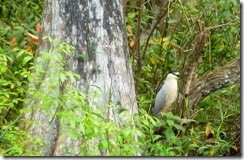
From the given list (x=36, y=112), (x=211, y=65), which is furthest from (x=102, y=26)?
(x=211, y=65)

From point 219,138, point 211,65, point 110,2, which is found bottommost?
point 219,138

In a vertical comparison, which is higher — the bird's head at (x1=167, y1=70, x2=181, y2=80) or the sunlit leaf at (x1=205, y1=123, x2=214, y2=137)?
the bird's head at (x1=167, y1=70, x2=181, y2=80)

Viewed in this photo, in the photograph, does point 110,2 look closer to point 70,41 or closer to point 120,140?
point 70,41

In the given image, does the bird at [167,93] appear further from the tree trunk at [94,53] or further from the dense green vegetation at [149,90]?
the tree trunk at [94,53]

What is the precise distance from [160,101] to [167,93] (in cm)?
9

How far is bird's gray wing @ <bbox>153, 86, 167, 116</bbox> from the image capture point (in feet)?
19.9

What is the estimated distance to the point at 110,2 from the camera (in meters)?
4.86

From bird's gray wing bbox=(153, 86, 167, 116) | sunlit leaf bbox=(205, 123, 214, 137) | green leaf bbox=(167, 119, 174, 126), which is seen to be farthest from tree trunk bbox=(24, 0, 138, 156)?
bird's gray wing bbox=(153, 86, 167, 116)

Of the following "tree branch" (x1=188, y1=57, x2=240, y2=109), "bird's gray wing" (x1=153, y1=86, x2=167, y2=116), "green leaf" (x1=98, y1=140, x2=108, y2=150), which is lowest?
"green leaf" (x1=98, y1=140, x2=108, y2=150)

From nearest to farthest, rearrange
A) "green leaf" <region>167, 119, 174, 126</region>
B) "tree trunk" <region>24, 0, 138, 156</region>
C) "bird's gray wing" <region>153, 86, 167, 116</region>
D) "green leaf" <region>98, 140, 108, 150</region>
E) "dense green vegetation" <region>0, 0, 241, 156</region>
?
"green leaf" <region>98, 140, 108, 150</region> < "dense green vegetation" <region>0, 0, 241, 156</region> < "tree trunk" <region>24, 0, 138, 156</region> < "green leaf" <region>167, 119, 174, 126</region> < "bird's gray wing" <region>153, 86, 167, 116</region>

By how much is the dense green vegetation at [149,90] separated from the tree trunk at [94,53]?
173 mm

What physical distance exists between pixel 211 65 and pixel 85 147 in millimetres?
2808

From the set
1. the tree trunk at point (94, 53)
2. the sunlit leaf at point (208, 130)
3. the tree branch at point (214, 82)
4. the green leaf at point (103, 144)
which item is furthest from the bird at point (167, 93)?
the green leaf at point (103, 144)

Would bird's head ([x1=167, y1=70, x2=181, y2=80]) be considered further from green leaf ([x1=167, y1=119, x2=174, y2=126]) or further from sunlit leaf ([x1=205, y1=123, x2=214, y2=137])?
green leaf ([x1=167, y1=119, x2=174, y2=126])
